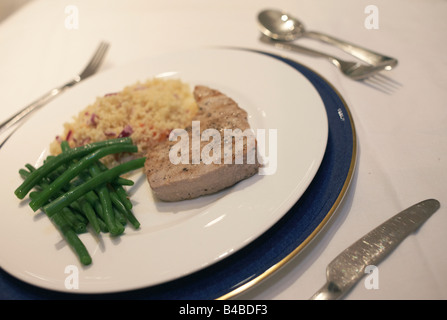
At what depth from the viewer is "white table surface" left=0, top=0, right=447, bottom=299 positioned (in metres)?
1.57

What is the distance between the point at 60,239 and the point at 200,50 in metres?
1.96

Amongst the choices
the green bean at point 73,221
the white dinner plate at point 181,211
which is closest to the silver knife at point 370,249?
the white dinner plate at point 181,211

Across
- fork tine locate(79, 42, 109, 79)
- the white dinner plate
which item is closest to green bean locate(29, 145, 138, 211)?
the white dinner plate

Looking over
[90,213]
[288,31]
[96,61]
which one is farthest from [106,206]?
[288,31]

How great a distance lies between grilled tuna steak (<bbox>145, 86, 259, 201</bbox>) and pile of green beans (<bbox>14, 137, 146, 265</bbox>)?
7.4 inches

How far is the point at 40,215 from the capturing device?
6.42 ft

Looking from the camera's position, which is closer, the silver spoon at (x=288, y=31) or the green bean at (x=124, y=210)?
the green bean at (x=124, y=210)

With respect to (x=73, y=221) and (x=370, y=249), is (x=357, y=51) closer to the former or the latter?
(x=370, y=249)

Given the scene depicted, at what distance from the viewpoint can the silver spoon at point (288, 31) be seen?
9.38ft

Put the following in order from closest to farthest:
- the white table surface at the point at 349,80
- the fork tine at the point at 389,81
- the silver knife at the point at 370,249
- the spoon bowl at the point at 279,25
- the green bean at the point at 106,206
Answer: the silver knife at the point at 370,249
the white table surface at the point at 349,80
the green bean at the point at 106,206
the fork tine at the point at 389,81
the spoon bowl at the point at 279,25

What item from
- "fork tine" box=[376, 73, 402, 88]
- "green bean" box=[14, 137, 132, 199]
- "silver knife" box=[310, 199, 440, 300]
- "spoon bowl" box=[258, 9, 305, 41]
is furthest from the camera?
"spoon bowl" box=[258, 9, 305, 41]

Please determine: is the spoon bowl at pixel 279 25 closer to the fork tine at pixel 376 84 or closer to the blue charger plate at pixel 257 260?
the fork tine at pixel 376 84

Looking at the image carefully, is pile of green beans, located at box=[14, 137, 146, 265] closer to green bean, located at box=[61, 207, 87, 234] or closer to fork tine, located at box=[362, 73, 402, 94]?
green bean, located at box=[61, 207, 87, 234]
